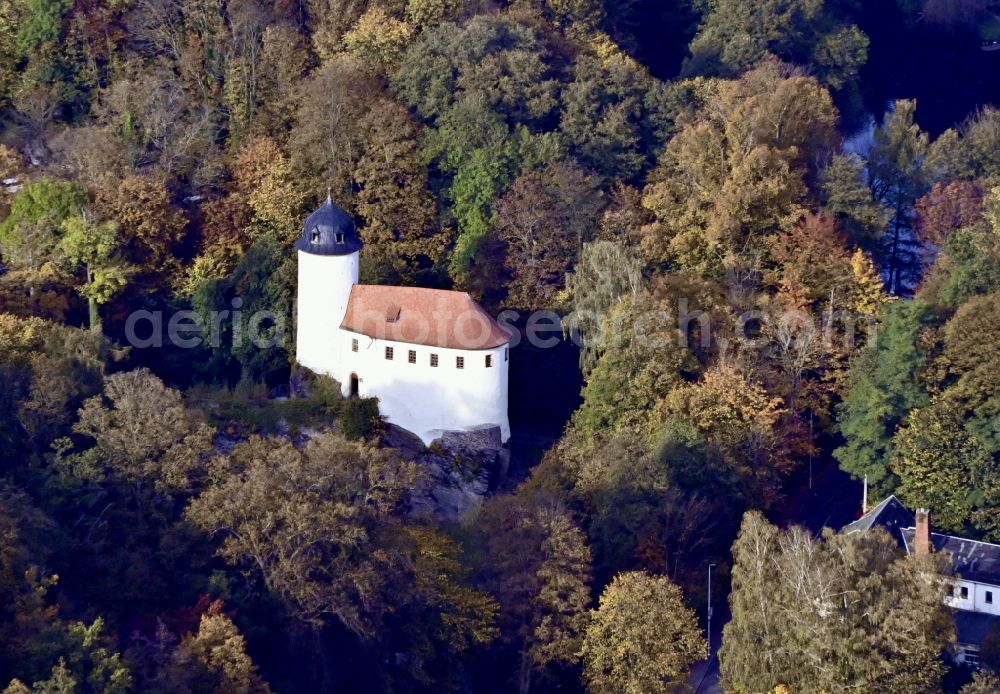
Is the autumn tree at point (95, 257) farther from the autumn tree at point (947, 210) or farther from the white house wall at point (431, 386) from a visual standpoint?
the autumn tree at point (947, 210)

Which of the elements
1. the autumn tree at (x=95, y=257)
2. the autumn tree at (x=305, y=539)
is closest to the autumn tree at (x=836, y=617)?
the autumn tree at (x=305, y=539)

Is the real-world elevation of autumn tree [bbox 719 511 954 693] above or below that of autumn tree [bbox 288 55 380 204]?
below

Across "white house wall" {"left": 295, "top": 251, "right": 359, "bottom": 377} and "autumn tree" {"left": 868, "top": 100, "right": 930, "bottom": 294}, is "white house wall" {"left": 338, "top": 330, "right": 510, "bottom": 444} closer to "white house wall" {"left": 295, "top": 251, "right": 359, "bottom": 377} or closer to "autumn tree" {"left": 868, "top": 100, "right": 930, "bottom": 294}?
"white house wall" {"left": 295, "top": 251, "right": 359, "bottom": 377}

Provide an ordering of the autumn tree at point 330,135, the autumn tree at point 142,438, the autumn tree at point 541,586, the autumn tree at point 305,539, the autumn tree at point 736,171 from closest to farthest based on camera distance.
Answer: the autumn tree at point 305,539 < the autumn tree at point 541,586 < the autumn tree at point 142,438 < the autumn tree at point 736,171 < the autumn tree at point 330,135

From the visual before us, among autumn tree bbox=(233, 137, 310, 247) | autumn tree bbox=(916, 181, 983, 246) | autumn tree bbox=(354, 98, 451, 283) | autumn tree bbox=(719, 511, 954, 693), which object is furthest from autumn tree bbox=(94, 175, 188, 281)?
autumn tree bbox=(916, 181, 983, 246)

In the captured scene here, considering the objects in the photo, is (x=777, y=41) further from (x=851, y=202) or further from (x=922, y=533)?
(x=922, y=533)

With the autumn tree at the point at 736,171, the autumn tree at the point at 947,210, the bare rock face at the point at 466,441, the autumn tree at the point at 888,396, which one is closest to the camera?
the autumn tree at the point at 888,396

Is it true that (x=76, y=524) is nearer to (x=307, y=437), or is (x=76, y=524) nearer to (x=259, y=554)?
(x=259, y=554)
